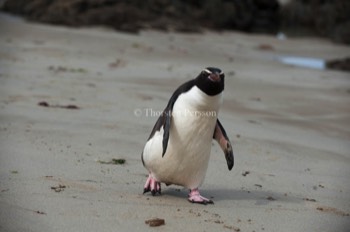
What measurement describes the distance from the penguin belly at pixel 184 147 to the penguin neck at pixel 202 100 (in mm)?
23

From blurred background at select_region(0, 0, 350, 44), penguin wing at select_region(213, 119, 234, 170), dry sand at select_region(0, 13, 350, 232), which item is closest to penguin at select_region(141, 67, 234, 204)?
penguin wing at select_region(213, 119, 234, 170)

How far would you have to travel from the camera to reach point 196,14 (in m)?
24.7

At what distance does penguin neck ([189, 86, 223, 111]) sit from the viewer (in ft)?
12.5

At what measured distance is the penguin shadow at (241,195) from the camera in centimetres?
418

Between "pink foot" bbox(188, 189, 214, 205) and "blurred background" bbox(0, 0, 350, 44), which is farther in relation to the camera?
"blurred background" bbox(0, 0, 350, 44)

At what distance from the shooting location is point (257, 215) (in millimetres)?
3818

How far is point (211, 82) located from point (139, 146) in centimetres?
176

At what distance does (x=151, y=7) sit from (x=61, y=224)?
1890 cm

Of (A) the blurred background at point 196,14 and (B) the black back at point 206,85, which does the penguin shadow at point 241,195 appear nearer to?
(B) the black back at point 206,85

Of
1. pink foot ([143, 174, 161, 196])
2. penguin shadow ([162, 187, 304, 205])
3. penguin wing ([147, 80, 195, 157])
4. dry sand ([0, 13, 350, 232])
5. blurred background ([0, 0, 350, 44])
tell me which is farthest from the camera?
blurred background ([0, 0, 350, 44])

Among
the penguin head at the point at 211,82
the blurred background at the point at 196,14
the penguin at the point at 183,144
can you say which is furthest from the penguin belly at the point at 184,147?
A: the blurred background at the point at 196,14

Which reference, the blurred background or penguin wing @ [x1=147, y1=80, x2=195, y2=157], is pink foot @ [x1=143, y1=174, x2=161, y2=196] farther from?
the blurred background

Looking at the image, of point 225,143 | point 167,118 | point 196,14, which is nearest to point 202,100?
point 167,118

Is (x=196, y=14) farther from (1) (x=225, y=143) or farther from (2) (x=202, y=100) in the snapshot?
(2) (x=202, y=100)
